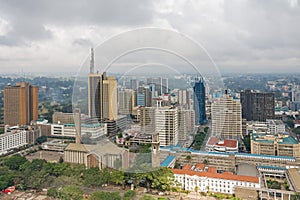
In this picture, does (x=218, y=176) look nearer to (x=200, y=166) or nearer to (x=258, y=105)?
(x=200, y=166)

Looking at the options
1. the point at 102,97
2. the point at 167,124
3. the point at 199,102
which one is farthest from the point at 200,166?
the point at 102,97

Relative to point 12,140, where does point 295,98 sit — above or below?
above

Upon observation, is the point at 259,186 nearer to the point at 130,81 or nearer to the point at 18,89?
the point at 130,81

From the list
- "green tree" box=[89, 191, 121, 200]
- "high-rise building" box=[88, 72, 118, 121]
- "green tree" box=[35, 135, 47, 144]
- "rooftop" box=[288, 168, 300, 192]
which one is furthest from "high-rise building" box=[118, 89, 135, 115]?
"green tree" box=[35, 135, 47, 144]

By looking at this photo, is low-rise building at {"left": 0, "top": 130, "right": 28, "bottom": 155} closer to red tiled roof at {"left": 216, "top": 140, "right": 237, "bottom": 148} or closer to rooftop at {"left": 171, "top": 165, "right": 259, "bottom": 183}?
rooftop at {"left": 171, "top": 165, "right": 259, "bottom": 183}

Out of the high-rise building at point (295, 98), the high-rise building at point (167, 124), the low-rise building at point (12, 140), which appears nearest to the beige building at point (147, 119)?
the high-rise building at point (167, 124)
